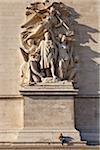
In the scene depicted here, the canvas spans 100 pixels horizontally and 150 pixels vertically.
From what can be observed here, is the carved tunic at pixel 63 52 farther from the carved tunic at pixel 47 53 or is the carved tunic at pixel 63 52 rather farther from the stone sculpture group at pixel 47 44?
the carved tunic at pixel 47 53

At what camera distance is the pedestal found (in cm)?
1656

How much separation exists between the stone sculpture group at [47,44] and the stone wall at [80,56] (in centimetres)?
21

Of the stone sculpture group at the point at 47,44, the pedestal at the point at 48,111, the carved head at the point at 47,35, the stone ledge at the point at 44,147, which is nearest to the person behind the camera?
the stone ledge at the point at 44,147

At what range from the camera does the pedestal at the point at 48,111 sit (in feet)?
54.3

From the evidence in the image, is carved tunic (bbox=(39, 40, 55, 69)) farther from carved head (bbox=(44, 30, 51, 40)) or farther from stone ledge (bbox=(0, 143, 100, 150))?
stone ledge (bbox=(0, 143, 100, 150))

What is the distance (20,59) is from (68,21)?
4.93ft

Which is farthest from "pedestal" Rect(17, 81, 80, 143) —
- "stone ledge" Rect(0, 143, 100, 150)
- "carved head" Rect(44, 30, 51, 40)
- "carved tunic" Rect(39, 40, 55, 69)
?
"carved head" Rect(44, 30, 51, 40)

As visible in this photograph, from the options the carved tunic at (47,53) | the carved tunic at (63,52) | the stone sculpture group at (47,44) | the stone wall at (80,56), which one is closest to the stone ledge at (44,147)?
the stone wall at (80,56)

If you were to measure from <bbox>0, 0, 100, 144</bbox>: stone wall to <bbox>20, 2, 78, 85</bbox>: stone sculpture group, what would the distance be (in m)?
0.21

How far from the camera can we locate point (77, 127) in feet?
55.6

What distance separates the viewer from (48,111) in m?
16.6

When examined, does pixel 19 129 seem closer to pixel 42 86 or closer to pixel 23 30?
pixel 42 86

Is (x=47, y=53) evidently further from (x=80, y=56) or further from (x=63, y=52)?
(x=80, y=56)

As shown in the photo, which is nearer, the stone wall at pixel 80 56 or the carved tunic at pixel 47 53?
the carved tunic at pixel 47 53
